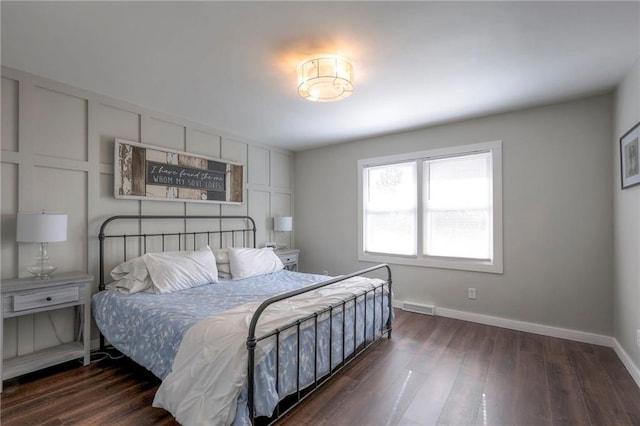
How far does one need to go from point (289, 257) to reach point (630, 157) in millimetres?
3940

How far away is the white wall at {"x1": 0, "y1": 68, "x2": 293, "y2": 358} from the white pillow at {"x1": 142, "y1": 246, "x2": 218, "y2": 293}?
0.60 meters

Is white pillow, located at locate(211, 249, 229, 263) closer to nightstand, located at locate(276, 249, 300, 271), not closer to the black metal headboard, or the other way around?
the black metal headboard

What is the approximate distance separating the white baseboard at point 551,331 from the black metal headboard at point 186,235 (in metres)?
2.86

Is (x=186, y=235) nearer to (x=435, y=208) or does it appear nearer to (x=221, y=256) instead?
(x=221, y=256)

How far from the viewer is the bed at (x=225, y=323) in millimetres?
1665

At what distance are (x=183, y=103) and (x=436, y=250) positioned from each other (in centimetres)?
352

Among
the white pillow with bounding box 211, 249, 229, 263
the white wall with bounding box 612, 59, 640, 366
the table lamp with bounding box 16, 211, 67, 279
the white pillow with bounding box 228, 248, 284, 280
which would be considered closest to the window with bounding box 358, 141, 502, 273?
the white wall with bounding box 612, 59, 640, 366

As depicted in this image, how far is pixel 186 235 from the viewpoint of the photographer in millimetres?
3732

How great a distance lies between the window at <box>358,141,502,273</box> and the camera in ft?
11.9

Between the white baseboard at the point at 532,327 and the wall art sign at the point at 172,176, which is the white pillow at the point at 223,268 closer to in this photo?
the wall art sign at the point at 172,176

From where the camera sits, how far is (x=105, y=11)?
177 centimetres

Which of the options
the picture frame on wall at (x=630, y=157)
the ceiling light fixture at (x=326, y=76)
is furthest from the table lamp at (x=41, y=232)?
the picture frame on wall at (x=630, y=157)

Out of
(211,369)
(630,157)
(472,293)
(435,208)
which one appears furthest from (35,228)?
(630,157)

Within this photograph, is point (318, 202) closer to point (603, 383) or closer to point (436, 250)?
point (436, 250)
